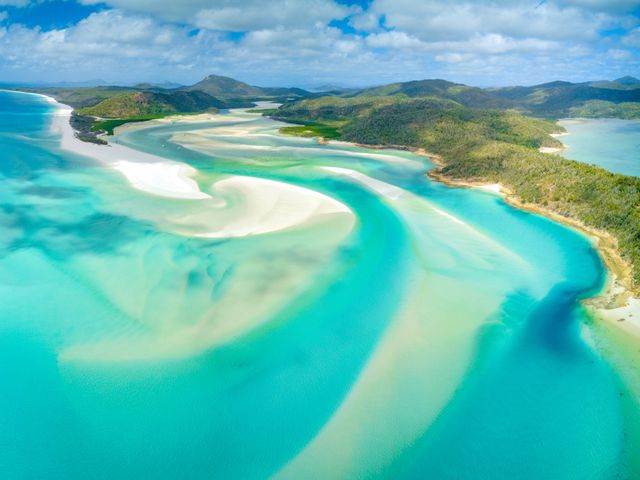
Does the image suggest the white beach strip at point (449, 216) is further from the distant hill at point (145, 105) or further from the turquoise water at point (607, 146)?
the distant hill at point (145, 105)

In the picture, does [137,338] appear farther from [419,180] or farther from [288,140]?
[288,140]

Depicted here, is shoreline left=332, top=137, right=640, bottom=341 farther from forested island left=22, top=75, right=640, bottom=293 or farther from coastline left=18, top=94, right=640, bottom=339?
forested island left=22, top=75, right=640, bottom=293

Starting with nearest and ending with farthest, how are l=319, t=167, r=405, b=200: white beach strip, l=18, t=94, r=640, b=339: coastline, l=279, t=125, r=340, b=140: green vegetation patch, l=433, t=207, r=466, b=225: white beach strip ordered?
l=18, t=94, r=640, b=339: coastline
l=433, t=207, r=466, b=225: white beach strip
l=319, t=167, r=405, b=200: white beach strip
l=279, t=125, r=340, b=140: green vegetation patch

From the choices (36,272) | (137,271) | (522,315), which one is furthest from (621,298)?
(36,272)

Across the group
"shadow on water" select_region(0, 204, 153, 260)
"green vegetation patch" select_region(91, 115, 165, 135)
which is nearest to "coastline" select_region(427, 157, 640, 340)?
"shadow on water" select_region(0, 204, 153, 260)

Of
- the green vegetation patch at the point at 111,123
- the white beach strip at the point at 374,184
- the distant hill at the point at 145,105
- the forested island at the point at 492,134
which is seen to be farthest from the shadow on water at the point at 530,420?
the distant hill at the point at 145,105

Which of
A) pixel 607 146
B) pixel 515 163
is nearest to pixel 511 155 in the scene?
pixel 515 163
